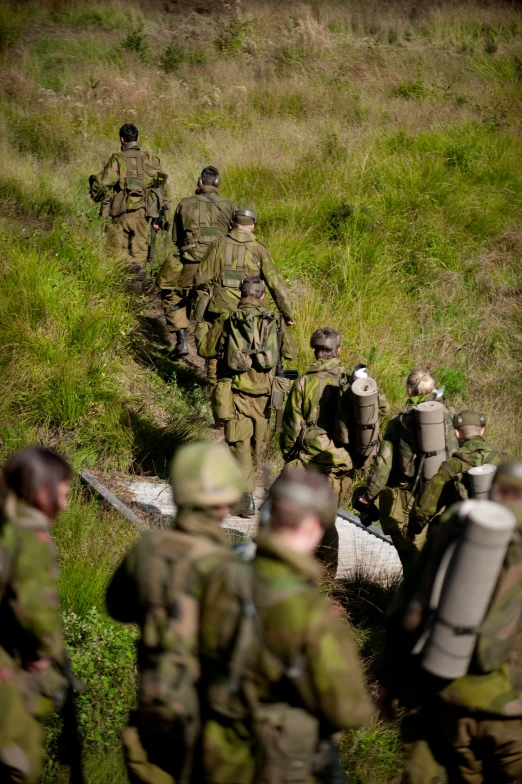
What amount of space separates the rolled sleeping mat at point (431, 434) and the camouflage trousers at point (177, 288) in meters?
4.46

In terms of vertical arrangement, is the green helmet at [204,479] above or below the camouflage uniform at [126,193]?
above

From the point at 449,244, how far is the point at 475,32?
28.6 ft

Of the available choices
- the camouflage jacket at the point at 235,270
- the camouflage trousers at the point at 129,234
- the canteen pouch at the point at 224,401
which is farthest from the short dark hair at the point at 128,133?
the canteen pouch at the point at 224,401

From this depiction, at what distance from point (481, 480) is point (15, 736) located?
2.69 metres

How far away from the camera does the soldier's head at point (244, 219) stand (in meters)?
7.66

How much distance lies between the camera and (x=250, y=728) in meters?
2.62

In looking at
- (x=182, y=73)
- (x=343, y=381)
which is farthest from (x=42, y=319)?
(x=182, y=73)

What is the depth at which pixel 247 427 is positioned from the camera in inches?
279

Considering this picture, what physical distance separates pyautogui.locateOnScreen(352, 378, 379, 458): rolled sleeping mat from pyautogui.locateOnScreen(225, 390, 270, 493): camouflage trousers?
1200 mm

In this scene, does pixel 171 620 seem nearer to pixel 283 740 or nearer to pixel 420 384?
pixel 283 740

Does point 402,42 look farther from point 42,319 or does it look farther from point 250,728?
point 250,728

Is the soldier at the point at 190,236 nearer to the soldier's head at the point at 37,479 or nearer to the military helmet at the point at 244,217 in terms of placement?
the military helmet at the point at 244,217

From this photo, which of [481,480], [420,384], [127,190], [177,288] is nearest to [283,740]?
[481,480]

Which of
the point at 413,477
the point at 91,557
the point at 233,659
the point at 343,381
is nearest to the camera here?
the point at 233,659
